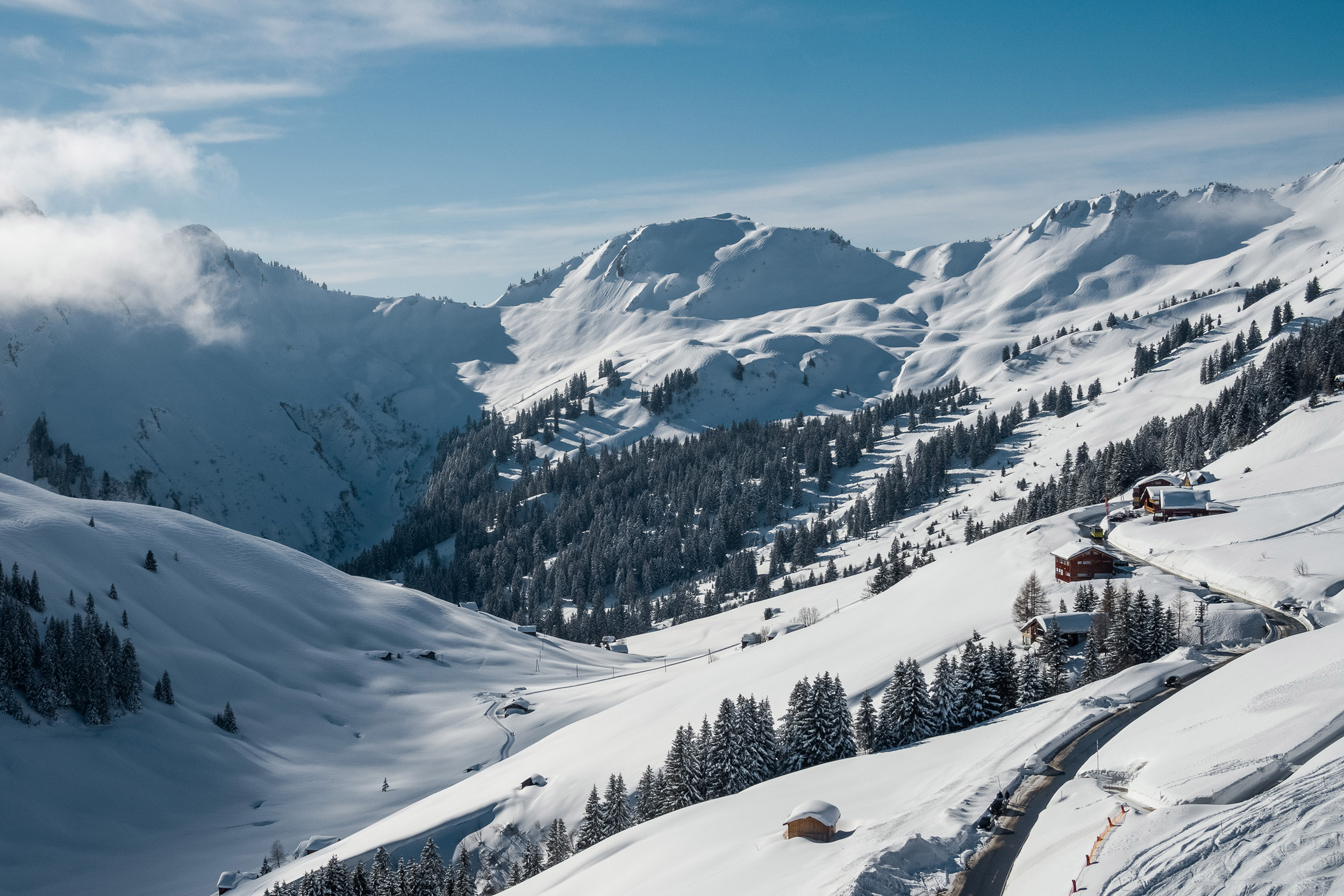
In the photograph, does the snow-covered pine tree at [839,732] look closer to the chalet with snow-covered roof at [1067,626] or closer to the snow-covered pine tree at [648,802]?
the snow-covered pine tree at [648,802]

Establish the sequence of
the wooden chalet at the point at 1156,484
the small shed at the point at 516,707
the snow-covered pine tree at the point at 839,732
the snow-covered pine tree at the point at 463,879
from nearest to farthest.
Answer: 1. the snow-covered pine tree at the point at 463,879
2. the snow-covered pine tree at the point at 839,732
3. the wooden chalet at the point at 1156,484
4. the small shed at the point at 516,707

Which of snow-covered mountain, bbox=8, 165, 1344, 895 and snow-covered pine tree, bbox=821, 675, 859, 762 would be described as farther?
snow-covered pine tree, bbox=821, 675, 859, 762

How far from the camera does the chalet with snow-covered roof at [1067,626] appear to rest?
57.8 meters

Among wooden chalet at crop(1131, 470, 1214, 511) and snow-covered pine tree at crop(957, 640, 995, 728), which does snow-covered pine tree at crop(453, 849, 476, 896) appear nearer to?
snow-covered pine tree at crop(957, 640, 995, 728)

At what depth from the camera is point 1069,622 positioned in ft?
191

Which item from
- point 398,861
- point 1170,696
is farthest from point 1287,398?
point 398,861

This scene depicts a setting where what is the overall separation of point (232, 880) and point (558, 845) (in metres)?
24.8

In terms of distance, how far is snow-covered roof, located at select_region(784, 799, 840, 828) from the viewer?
34.5 meters

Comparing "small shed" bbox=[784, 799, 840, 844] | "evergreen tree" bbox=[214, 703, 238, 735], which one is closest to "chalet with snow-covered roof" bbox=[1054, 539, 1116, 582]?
"small shed" bbox=[784, 799, 840, 844]

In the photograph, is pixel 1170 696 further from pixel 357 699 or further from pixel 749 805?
pixel 357 699

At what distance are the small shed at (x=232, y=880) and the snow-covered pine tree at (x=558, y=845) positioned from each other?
885 inches

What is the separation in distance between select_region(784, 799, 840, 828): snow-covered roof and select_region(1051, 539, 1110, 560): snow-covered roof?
42.2 m

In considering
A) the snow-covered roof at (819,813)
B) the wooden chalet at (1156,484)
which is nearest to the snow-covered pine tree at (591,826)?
the snow-covered roof at (819,813)

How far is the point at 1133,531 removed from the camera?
80.8 meters
